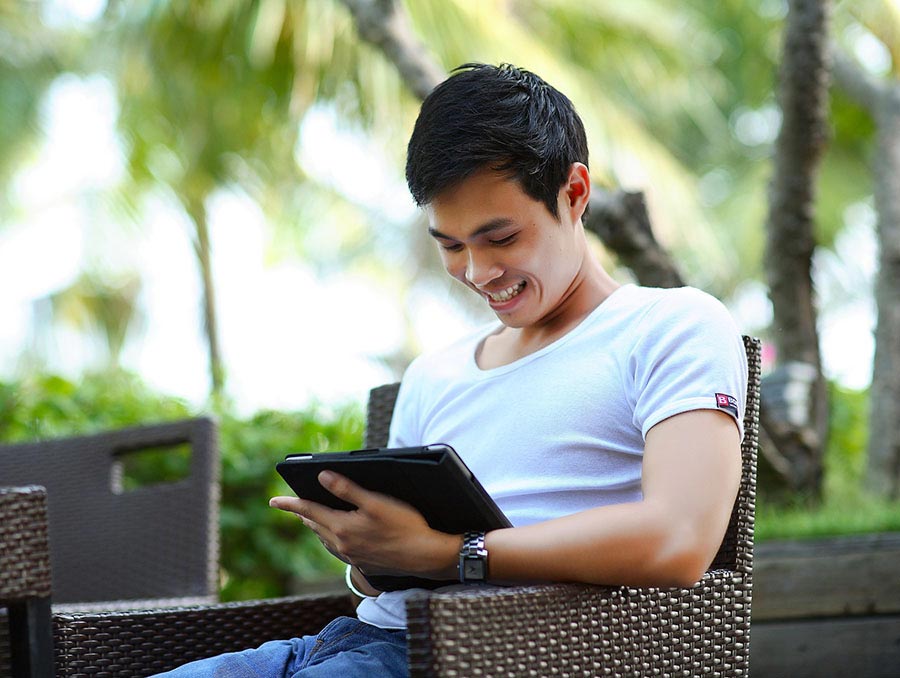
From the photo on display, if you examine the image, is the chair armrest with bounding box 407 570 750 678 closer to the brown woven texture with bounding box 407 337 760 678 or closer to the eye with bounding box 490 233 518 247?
the brown woven texture with bounding box 407 337 760 678

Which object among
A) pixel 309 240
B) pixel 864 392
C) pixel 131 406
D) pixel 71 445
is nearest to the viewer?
pixel 71 445

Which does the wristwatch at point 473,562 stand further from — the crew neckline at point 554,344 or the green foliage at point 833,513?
the green foliage at point 833,513

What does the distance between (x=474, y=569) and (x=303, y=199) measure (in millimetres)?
14436

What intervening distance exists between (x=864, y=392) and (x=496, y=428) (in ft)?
15.0

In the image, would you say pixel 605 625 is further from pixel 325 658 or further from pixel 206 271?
pixel 206 271

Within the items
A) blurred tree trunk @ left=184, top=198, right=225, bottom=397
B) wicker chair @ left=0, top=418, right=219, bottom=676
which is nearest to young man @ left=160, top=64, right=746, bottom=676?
wicker chair @ left=0, top=418, right=219, bottom=676

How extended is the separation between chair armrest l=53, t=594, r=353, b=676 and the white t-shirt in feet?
0.76

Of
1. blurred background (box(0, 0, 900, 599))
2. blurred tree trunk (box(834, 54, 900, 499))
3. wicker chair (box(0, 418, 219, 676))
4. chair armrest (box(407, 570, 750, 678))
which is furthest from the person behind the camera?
blurred background (box(0, 0, 900, 599))

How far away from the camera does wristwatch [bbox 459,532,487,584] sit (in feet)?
4.45

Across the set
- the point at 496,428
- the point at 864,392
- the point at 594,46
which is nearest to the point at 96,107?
the point at 594,46

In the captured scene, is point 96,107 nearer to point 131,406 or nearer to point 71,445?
point 131,406

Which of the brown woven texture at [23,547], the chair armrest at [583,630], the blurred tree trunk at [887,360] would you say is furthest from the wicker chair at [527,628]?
the blurred tree trunk at [887,360]

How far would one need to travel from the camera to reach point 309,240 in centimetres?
1673

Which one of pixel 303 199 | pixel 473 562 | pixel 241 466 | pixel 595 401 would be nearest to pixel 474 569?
pixel 473 562
